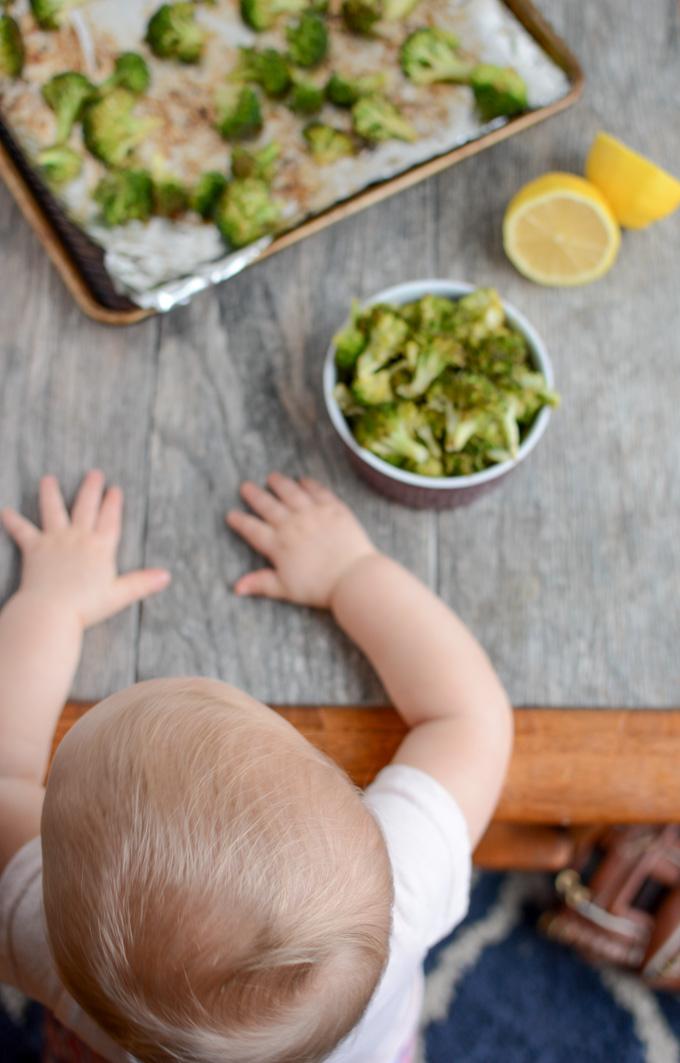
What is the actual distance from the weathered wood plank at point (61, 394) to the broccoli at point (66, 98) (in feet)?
0.36

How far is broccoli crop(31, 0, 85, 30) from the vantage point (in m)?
0.93

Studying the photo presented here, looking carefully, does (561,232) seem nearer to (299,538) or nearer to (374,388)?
(374,388)

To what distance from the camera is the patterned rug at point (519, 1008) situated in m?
1.25

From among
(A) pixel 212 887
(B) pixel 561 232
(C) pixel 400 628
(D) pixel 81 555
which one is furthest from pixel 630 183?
(A) pixel 212 887

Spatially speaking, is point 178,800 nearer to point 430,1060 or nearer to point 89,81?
point 89,81

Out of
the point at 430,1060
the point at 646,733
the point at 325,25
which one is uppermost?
the point at 325,25

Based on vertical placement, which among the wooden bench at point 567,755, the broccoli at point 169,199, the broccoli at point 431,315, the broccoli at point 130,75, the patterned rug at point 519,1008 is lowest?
the patterned rug at point 519,1008

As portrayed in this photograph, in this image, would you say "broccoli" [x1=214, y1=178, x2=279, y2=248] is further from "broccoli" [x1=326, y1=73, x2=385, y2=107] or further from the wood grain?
the wood grain

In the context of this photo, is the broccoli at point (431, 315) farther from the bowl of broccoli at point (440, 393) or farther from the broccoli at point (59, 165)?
the broccoli at point (59, 165)

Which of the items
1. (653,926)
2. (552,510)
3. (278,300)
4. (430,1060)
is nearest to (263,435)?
(278,300)

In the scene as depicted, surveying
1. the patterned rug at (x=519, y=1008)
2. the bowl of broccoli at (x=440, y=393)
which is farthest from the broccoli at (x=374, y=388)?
the patterned rug at (x=519, y=1008)

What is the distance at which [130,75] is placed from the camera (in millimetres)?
907

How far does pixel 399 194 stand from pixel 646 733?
1.77 ft

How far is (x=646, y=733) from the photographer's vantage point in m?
0.75
